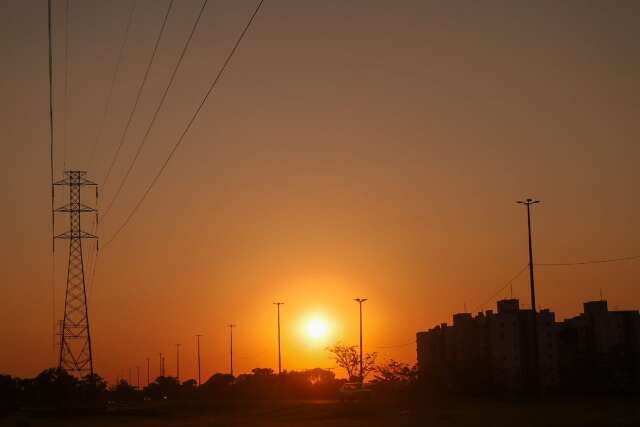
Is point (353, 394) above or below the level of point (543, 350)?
below

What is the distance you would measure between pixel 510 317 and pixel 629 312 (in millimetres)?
13558

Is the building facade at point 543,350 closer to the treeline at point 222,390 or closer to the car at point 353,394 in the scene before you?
the treeline at point 222,390

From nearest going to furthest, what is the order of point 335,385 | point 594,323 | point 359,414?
point 359,414, point 594,323, point 335,385

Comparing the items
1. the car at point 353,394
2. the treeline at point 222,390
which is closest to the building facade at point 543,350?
the treeline at point 222,390

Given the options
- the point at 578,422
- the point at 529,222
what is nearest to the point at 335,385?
the point at 529,222

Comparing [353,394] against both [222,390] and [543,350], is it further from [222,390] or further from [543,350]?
[222,390]

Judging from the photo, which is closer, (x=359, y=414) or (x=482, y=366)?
(x=359, y=414)

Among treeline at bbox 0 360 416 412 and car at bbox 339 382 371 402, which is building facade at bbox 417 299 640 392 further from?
car at bbox 339 382 371 402

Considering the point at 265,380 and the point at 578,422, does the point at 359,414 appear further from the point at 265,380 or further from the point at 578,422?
the point at 265,380

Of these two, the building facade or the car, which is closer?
the car

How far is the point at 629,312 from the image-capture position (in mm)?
103375

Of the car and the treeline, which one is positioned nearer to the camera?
the car

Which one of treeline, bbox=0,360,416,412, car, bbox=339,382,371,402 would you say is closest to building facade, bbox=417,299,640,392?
treeline, bbox=0,360,416,412

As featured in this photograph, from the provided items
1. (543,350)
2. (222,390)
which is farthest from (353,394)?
(222,390)
